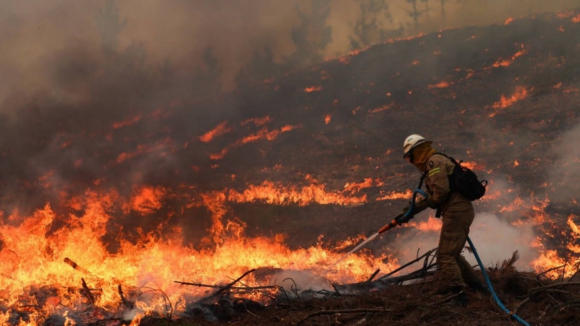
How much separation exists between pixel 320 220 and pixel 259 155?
6777 mm

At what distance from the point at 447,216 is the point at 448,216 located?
0.02 m

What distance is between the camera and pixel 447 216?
5504mm

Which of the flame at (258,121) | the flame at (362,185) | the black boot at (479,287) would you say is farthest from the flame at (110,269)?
the flame at (258,121)

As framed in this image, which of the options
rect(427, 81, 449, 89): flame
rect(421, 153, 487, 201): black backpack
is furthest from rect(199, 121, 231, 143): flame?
rect(421, 153, 487, 201): black backpack

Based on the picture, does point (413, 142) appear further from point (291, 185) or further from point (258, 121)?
point (258, 121)

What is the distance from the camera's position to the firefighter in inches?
210

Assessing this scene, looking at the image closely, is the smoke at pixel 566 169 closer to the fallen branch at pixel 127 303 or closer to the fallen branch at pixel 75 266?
the fallen branch at pixel 127 303

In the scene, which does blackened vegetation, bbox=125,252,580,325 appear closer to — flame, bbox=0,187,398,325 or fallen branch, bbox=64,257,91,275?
flame, bbox=0,187,398,325

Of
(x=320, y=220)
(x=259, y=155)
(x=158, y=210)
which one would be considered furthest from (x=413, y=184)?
(x=158, y=210)

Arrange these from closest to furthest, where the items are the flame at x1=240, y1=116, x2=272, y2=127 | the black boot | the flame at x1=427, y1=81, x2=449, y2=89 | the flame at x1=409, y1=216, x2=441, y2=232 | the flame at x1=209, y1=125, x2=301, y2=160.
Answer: the black boot → the flame at x1=409, y1=216, x2=441, y2=232 → the flame at x1=209, y1=125, x2=301, y2=160 → the flame at x1=240, y1=116, x2=272, y2=127 → the flame at x1=427, y1=81, x2=449, y2=89

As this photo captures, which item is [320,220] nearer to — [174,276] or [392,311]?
[174,276]

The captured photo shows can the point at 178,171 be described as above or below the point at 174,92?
below

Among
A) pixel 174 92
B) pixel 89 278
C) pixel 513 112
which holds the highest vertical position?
pixel 174 92

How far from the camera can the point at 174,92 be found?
110ft
